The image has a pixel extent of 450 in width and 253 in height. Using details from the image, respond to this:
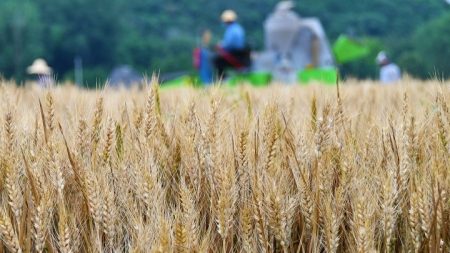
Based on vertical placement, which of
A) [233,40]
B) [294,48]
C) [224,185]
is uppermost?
[224,185]

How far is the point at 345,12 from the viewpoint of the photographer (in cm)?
7100

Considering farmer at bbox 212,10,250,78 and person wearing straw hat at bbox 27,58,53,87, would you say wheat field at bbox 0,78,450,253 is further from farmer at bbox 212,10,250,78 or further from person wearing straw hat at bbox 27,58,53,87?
farmer at bbox 212,10,250,78

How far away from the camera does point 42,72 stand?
8617mm

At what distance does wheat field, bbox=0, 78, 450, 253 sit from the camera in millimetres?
1289

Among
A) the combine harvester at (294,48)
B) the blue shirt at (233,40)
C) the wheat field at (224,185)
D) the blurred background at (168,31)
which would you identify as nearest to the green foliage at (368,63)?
the blurred background at (168,31)

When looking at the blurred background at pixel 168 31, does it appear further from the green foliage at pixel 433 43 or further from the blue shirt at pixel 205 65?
the blue shirt at pixel 205 65

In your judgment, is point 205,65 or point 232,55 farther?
point 205,65

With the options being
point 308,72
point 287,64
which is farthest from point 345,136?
point 287,64

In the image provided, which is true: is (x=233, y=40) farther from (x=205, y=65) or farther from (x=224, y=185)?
(x=224, y=185)

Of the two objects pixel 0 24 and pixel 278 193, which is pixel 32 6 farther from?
pixel 278 193

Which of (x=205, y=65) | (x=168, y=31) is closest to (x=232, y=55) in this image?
(x=205, y=65)

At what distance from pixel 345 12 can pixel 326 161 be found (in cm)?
7183

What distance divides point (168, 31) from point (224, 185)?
3121 inches

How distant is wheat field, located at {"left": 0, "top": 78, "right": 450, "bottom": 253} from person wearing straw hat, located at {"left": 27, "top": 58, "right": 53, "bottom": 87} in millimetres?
162
